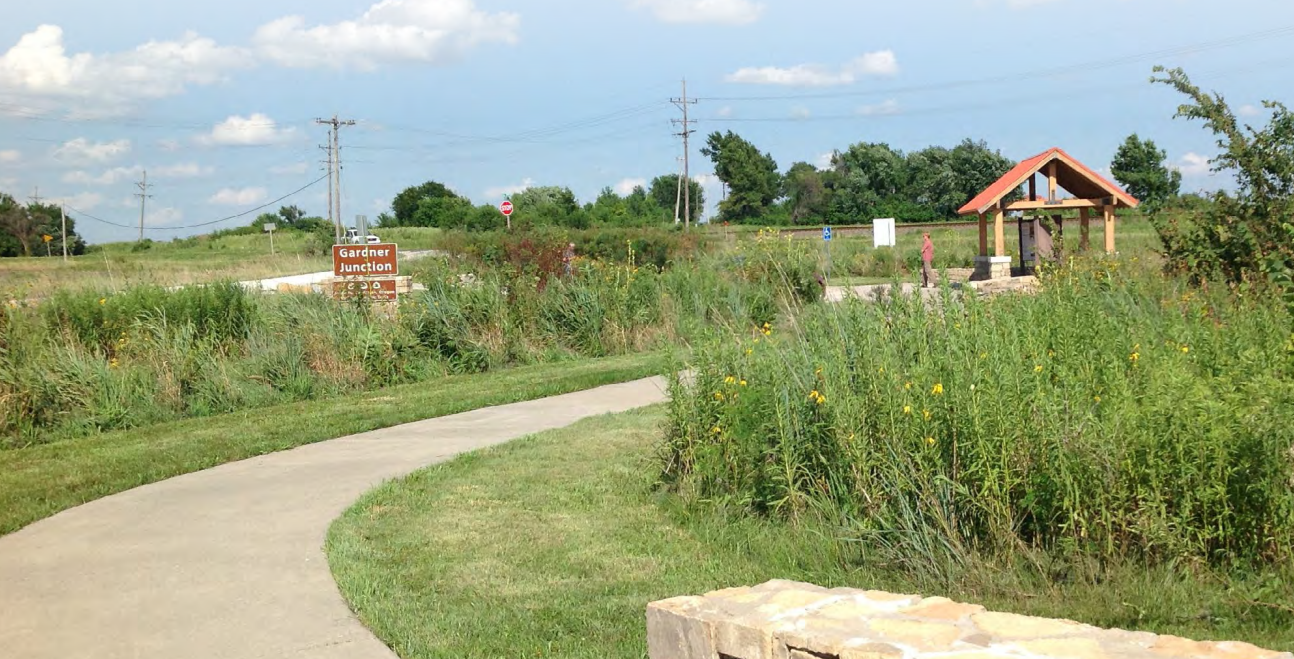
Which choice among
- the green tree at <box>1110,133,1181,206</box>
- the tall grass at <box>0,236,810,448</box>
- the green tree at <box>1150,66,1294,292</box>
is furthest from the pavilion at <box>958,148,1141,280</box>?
the green tree at <box>1110,133,1181,206</box>

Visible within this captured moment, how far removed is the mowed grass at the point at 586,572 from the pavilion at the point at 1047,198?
1997cm

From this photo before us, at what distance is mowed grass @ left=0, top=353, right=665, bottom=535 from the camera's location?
27.9 feet

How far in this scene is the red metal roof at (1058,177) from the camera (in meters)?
26.2

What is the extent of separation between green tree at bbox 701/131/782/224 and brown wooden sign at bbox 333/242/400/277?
6993 cm

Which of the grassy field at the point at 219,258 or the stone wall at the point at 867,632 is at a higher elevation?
the grassy field at the point at 219,258

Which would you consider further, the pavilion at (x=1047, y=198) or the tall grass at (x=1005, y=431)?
the pavilion at (x=1047, y=198)

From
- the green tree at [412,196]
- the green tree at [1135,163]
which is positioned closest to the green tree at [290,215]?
the green tree at [412,196]

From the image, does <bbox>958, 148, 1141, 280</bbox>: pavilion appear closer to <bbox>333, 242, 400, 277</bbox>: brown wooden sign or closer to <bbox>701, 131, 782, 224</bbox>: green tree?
<bbox>333, 242, 400, 277</bbox>: brown wooden sign

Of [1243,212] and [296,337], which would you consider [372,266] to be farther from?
[1243,212]

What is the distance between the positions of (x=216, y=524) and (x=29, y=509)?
1.58 meters

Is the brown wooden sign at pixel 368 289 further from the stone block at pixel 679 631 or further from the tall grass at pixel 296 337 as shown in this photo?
the stone block at pixel 679 631

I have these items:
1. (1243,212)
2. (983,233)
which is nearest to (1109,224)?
(983,233)

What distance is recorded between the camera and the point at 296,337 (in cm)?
1355

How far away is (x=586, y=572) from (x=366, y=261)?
11619 mm
